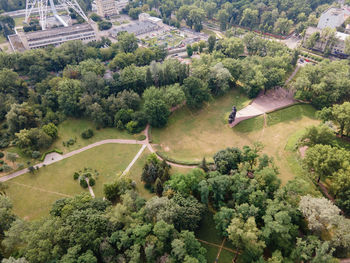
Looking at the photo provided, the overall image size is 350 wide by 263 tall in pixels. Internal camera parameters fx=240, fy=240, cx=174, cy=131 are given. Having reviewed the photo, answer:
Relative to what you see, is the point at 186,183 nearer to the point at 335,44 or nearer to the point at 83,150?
the point at 83,150

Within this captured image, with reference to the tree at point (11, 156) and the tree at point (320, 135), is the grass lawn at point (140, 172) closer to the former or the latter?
the tree at point (11, 156)

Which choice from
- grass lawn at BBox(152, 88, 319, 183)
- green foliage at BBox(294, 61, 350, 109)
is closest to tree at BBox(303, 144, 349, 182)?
grass lawn at BBox(152, 88, 319, 183)

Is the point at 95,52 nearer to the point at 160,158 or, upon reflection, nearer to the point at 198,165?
the point at 160,158

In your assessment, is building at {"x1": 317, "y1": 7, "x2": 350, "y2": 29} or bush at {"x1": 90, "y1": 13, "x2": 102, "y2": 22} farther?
bush at {"x1": 90, "y1": 13, "x2": 102, "y2": 22}

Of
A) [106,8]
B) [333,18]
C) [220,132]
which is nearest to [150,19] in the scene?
[106,8]

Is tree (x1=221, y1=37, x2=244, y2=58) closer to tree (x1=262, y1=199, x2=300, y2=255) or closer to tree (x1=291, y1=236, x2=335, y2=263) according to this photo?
tree (x1=262, y1=199, x2=300, y2=255)

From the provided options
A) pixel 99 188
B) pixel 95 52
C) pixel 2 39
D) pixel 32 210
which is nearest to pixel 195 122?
pixel 99 188
